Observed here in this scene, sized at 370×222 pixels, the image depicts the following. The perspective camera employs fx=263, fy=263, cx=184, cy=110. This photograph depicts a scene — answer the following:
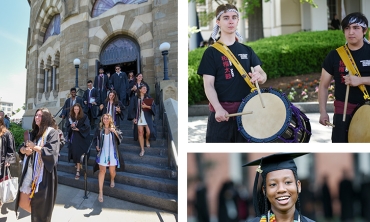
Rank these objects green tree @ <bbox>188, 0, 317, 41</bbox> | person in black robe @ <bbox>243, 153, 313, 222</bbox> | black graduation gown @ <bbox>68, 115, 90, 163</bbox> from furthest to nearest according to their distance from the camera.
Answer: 1. green tree @ <bbox>188, 0, 317, 41</bbox>
2. black graduation gown @ <bbox>68, 115, 90, 163</bbox>
3. person in black robe @ <bbox>243, 153, 313, 222</bbox>

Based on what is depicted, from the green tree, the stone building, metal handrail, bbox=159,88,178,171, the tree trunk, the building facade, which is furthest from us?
the tree trunk

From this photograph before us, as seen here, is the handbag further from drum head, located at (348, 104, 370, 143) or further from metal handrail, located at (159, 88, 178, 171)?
drum head, located at (348, 104, 370, 143)

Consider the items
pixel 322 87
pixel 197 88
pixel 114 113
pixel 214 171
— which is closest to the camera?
pixel 322 87

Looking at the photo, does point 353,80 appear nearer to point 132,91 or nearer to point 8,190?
point 132,91

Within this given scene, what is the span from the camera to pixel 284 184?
150 centimetres

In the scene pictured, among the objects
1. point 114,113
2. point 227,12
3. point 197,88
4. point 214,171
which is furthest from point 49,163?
point 227,12

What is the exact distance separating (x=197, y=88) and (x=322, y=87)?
1.17 metres

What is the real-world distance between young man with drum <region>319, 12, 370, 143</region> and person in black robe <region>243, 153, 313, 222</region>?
384 millimetres

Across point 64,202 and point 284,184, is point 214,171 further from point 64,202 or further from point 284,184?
point 64,202

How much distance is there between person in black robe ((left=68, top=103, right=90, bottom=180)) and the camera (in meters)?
2.21

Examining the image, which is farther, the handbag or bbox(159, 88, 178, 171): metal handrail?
the handbag

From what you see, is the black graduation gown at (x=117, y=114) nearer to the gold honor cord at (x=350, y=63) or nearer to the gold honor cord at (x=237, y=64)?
the gold honor cord at (x=237, y=64)

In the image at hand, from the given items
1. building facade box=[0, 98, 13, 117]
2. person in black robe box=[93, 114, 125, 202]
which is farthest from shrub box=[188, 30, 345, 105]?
building facade box=[0, 98, 13, 117]

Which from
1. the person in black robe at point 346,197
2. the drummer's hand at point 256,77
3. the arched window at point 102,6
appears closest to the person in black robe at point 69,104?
the arched window at point 102,6
